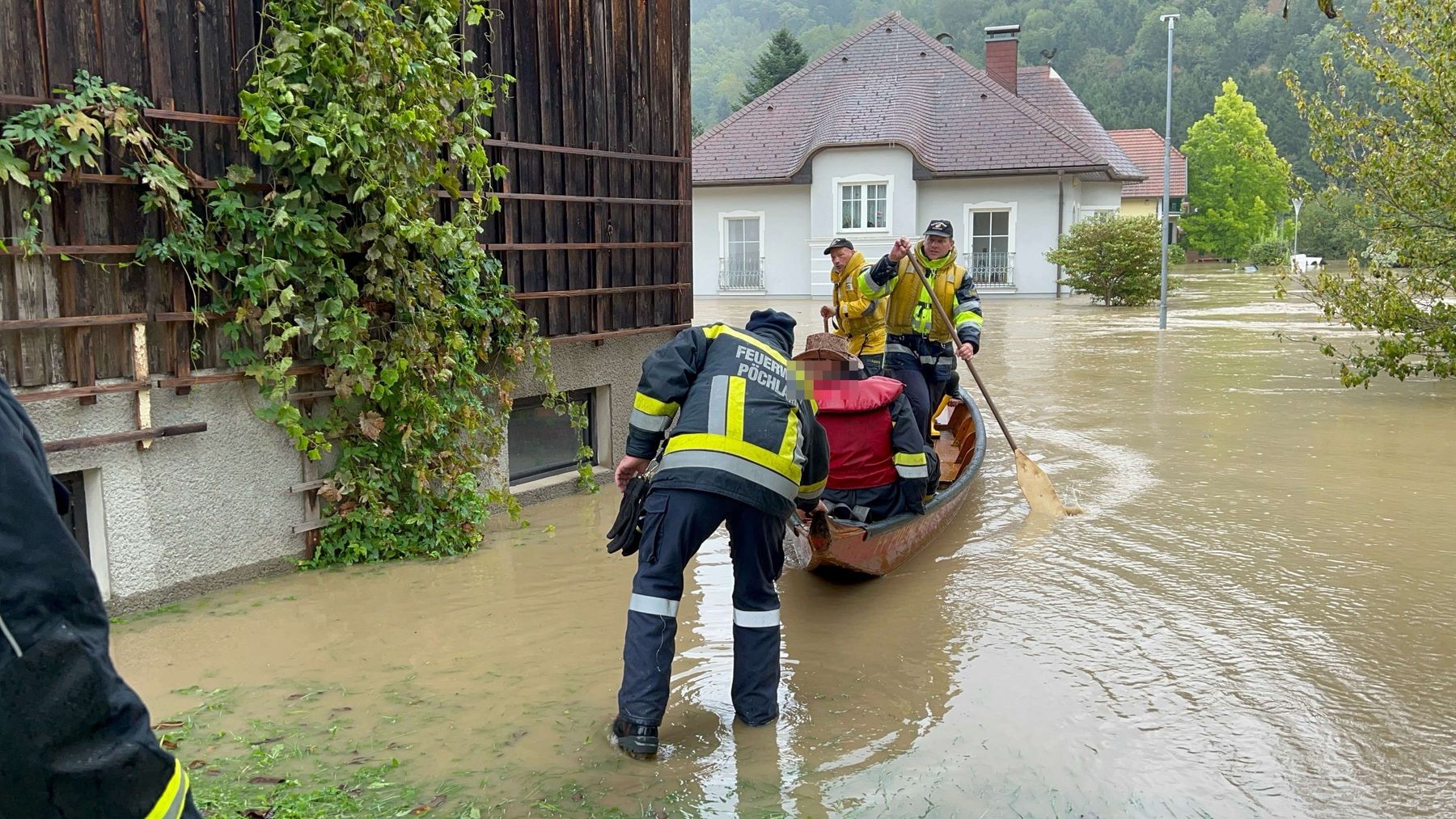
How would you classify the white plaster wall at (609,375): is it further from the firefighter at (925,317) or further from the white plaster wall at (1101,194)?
the white plaster wall at (1101,194)

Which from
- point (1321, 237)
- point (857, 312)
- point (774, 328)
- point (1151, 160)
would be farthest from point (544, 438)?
point (1321, 237)

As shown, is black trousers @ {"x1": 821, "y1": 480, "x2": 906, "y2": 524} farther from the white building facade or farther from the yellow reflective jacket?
the white building facade

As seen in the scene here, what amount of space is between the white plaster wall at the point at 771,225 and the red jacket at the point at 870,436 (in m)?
28.4

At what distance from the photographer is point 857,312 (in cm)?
959

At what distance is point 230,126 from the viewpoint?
22.4ft

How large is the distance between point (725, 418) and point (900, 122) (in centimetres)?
3028

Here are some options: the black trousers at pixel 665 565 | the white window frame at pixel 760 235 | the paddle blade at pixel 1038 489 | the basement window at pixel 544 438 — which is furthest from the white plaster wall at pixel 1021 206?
the black trousers at pixel 665 565

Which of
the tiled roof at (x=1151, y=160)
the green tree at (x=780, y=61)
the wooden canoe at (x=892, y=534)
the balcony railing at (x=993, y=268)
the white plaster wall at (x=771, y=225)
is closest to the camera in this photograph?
the wooden canoe at (x=892, y=534)

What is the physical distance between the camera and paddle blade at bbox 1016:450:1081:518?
364 inches

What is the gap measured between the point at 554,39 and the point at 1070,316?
21.3m

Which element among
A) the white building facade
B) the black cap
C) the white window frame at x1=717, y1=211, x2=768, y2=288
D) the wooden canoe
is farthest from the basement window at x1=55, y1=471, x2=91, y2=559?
the white window frame at x1=717, y1=211, x2=768, y2=288

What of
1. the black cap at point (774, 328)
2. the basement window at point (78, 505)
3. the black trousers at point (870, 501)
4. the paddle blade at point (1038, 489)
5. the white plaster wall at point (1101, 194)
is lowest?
the paddle blade at point (1038, 489)

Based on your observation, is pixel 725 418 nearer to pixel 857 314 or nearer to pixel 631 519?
pixel 631 519

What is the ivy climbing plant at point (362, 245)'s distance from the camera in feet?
22.0
